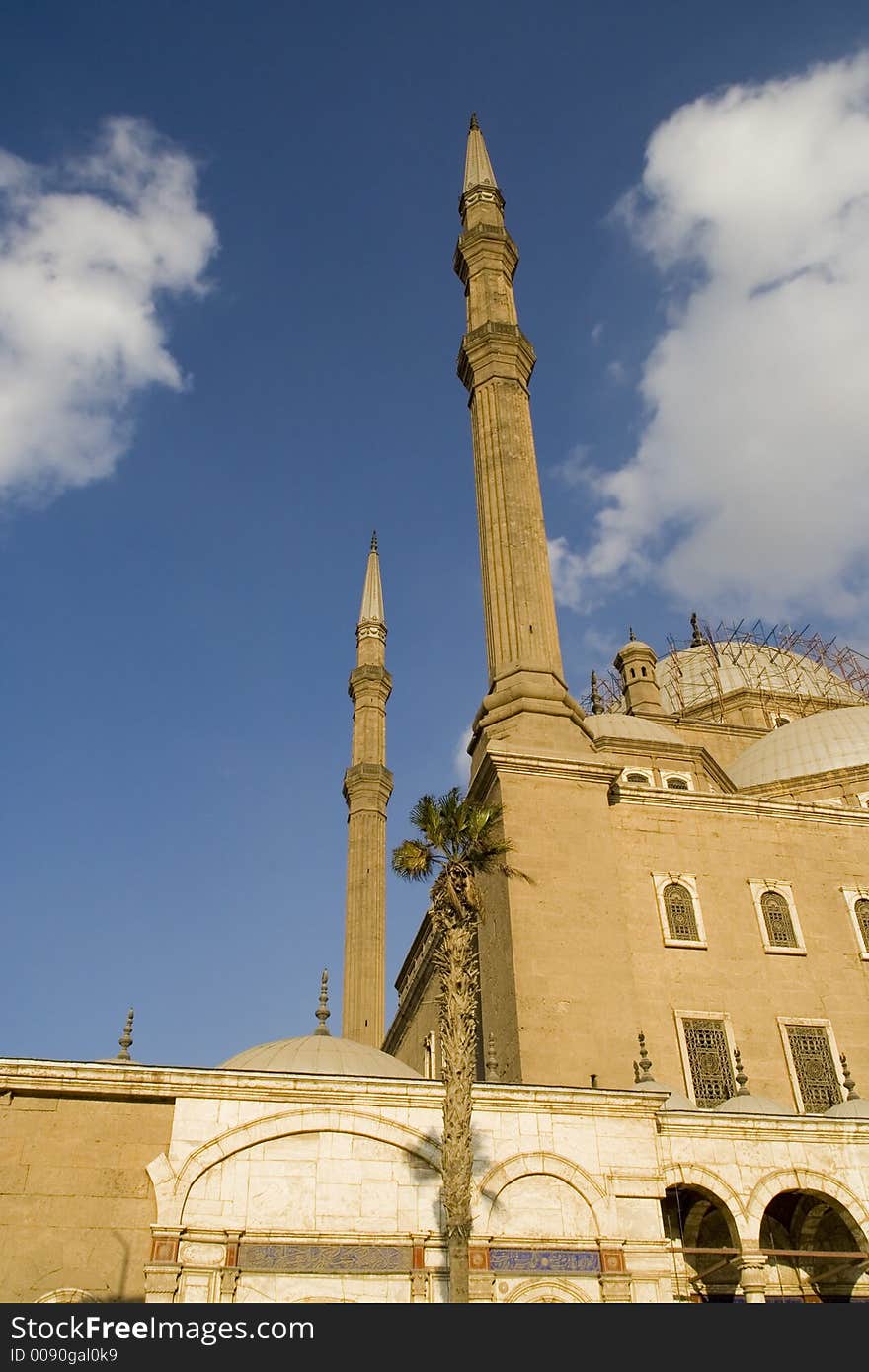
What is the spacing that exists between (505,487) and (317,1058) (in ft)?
43.3

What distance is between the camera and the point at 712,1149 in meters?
13.7

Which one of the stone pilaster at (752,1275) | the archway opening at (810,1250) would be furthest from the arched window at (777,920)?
the stone pilaster at (752,1275)

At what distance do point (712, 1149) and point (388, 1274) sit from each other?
4.60 meters

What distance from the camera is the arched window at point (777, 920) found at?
19.1 metres

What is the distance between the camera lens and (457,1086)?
37.5 ft

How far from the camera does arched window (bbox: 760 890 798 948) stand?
19062mm

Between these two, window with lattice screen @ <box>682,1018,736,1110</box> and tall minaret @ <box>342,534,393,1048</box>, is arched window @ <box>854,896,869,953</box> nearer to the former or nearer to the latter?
window with lattice screen @ <box>682,1018,736,1110</box>

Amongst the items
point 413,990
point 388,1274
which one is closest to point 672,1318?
point 388,1274

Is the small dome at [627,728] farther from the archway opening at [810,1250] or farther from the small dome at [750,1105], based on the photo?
the archway opening at [810,1250]

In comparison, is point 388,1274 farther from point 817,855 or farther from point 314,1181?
point 817,855

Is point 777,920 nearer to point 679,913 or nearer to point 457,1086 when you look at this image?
point 679,913

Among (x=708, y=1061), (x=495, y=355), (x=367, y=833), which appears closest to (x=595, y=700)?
(x=367, y=833)

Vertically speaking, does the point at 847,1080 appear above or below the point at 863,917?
below

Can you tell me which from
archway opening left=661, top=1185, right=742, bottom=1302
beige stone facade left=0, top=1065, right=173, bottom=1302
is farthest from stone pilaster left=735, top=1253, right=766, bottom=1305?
beige stone facade left=0, top=1065, right=173, bottom=1302
